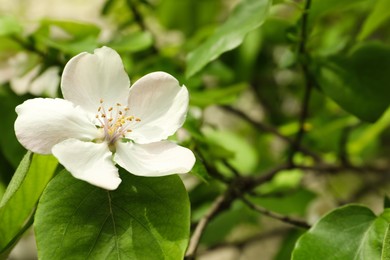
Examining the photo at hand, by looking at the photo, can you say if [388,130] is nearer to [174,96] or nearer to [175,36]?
[175,36]

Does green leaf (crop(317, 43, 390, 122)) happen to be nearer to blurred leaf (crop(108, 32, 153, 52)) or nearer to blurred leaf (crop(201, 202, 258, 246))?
blurred leaf (crop(108, 32, 153, 52))

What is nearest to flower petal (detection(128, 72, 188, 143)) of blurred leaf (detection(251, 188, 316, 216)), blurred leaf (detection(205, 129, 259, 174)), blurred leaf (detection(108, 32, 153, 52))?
blurred leaf (detection(108, 32, 153, 52))

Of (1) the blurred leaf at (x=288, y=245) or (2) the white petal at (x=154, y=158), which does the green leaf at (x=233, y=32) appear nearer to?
(2) the white petal at (x=154, y=158)

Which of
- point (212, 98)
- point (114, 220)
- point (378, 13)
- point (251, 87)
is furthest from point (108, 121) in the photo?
point (251, 87)

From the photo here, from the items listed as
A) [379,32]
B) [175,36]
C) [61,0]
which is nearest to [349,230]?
[379,32]

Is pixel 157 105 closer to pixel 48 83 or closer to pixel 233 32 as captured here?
pixel 233 32
